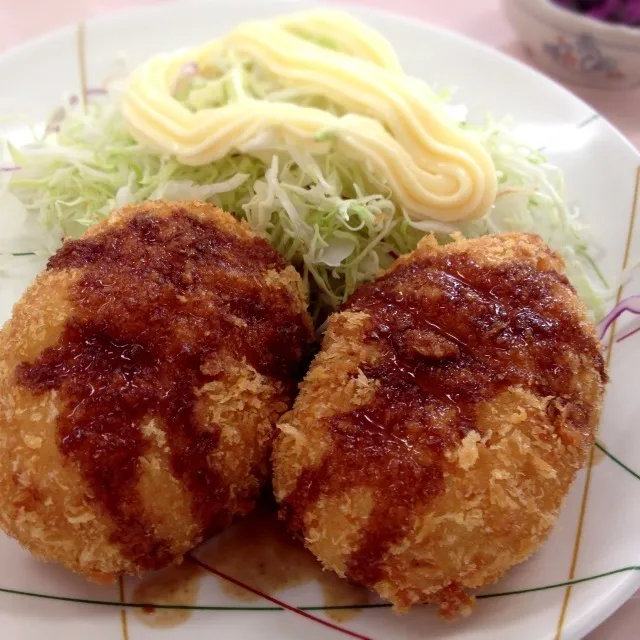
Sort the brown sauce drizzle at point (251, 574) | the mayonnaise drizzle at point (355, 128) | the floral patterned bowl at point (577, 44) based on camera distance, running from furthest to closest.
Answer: the floral patterned bowl at point (577, 44) < the mayonnaise drizzle at point (355, 128) < the brown sauce drizzle at point (251, 574)

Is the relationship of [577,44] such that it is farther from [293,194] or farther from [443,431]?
[443,431]

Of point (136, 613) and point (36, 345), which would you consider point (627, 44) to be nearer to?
point (36, 345)

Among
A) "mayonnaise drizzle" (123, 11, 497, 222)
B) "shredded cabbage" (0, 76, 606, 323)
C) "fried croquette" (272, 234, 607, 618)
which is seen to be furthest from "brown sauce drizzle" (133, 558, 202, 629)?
"mayonnaise drizzle" (123, 11, 497, 222)

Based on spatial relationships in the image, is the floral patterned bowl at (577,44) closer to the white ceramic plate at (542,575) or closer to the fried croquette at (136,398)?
the white ceramic plate at (542,575)

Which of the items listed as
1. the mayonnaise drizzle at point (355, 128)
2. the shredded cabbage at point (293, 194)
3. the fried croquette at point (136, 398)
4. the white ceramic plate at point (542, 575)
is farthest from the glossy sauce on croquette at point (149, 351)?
the mayonnaise drizzle at point (355, 128)

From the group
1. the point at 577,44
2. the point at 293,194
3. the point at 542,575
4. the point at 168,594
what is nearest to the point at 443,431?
the point at 542,575
